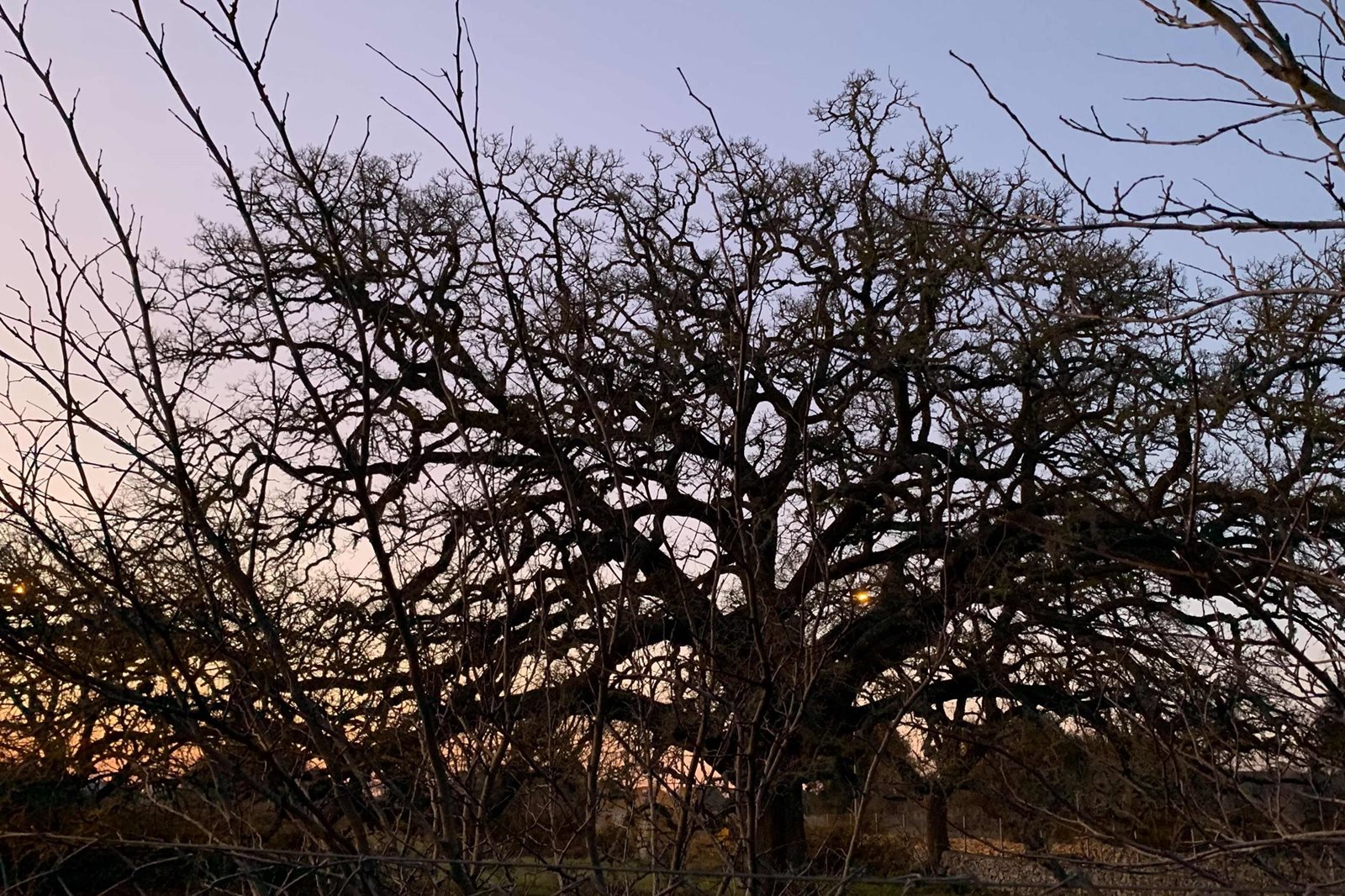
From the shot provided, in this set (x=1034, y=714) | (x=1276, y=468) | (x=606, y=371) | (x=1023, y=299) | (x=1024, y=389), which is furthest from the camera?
(x=1024, y=389)

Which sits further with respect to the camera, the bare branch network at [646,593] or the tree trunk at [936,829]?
the tree trunk at [936,829]

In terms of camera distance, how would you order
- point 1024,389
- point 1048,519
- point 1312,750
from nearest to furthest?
point 1312,750 < point 1048,519 < point 1024,389

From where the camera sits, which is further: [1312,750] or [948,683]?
[948,683]

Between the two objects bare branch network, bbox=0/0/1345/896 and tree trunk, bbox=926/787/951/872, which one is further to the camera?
tree trunk, bbox=926/787/951/872

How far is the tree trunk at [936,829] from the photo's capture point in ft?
32.9

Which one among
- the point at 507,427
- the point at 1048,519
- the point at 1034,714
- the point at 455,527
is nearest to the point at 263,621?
the point at 507,427

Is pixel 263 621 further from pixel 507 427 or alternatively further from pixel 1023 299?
pixel 1023 299

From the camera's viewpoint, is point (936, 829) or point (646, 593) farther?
point (936, 829)

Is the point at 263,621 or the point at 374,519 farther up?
the point at 374,519

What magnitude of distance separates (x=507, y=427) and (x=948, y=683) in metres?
8.63

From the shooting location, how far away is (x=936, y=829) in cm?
1112

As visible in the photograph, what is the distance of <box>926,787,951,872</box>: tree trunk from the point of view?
1002cm

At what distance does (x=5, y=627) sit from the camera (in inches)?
60.3

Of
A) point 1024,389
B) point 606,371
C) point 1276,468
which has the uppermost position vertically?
point 1024,389
